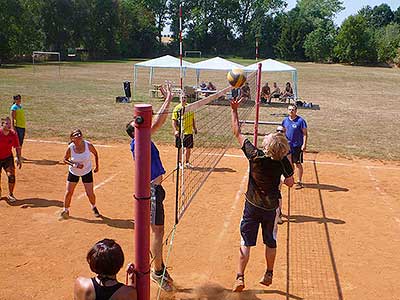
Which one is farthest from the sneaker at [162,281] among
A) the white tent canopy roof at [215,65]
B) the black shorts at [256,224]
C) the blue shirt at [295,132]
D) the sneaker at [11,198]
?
the white tent canopy roof at [215,65]

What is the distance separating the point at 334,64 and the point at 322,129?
5832 cm

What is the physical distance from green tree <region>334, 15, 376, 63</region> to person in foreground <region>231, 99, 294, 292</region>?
68817 mm

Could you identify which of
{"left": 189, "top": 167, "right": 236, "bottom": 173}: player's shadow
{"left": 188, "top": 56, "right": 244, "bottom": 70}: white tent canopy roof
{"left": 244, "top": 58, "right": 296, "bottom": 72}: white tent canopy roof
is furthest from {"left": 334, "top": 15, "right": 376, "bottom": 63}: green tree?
{"left": 189, "top": 167, "right": 236, "bottom": 173}: player's shadow

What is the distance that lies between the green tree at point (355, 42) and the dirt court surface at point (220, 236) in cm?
6241

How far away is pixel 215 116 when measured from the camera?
20672 millimetres

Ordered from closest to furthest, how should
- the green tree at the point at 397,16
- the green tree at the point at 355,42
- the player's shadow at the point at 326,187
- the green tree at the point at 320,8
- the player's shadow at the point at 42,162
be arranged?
the player's shadow at the point at 326,187
the player's shadow at the point at 42,162
the green tree at the point at 355,42
the green tree at the point at 320,8
the green tree at the point at 397,16

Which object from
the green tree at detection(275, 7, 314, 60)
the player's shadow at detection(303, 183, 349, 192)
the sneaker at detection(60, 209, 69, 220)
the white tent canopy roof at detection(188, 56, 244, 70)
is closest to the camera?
the sneaker at detection(60, 209, 69, 220)

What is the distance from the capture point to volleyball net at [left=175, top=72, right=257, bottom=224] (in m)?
6.81

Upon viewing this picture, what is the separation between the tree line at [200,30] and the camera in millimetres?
59222

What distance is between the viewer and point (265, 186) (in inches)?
197

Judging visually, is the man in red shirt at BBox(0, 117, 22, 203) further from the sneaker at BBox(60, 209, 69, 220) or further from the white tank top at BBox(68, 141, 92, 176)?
the white tank top at BBox(68, 141, 92, 176)

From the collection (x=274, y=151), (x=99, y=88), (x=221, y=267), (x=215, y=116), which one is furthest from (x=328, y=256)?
(x=99, y=88)

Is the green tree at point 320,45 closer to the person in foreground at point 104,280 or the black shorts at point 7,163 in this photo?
the black shorts at point 7,163

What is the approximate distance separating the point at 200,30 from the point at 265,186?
8157cm
